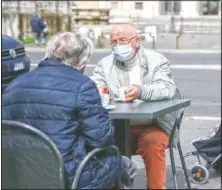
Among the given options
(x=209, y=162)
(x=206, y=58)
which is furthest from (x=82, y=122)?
(x=206, y=58)

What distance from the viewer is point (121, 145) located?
4.70 metres

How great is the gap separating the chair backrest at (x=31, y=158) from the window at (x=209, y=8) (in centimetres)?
5160

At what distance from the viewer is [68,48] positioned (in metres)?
3.66

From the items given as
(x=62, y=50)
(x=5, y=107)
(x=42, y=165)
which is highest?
(x=62, y=50)

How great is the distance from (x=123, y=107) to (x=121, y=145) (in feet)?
1.31

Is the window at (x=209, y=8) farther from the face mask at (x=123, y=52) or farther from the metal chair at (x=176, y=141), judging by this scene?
the face mask at (x=123, y=52)

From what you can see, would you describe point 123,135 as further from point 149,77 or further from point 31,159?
point 31,159

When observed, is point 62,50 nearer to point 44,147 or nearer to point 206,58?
point 44,147

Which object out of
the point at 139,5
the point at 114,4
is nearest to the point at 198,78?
the point at 114,4

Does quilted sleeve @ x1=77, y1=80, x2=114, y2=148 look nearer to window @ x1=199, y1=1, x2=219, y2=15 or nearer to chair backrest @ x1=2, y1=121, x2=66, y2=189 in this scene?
chair backrest @ x1=2, y1=121, x2=66, y2=189

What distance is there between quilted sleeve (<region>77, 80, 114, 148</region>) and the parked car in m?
6.23

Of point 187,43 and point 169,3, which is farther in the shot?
point 169,3

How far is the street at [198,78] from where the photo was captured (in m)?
10.2

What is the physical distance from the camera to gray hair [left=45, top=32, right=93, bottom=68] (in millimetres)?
3650
